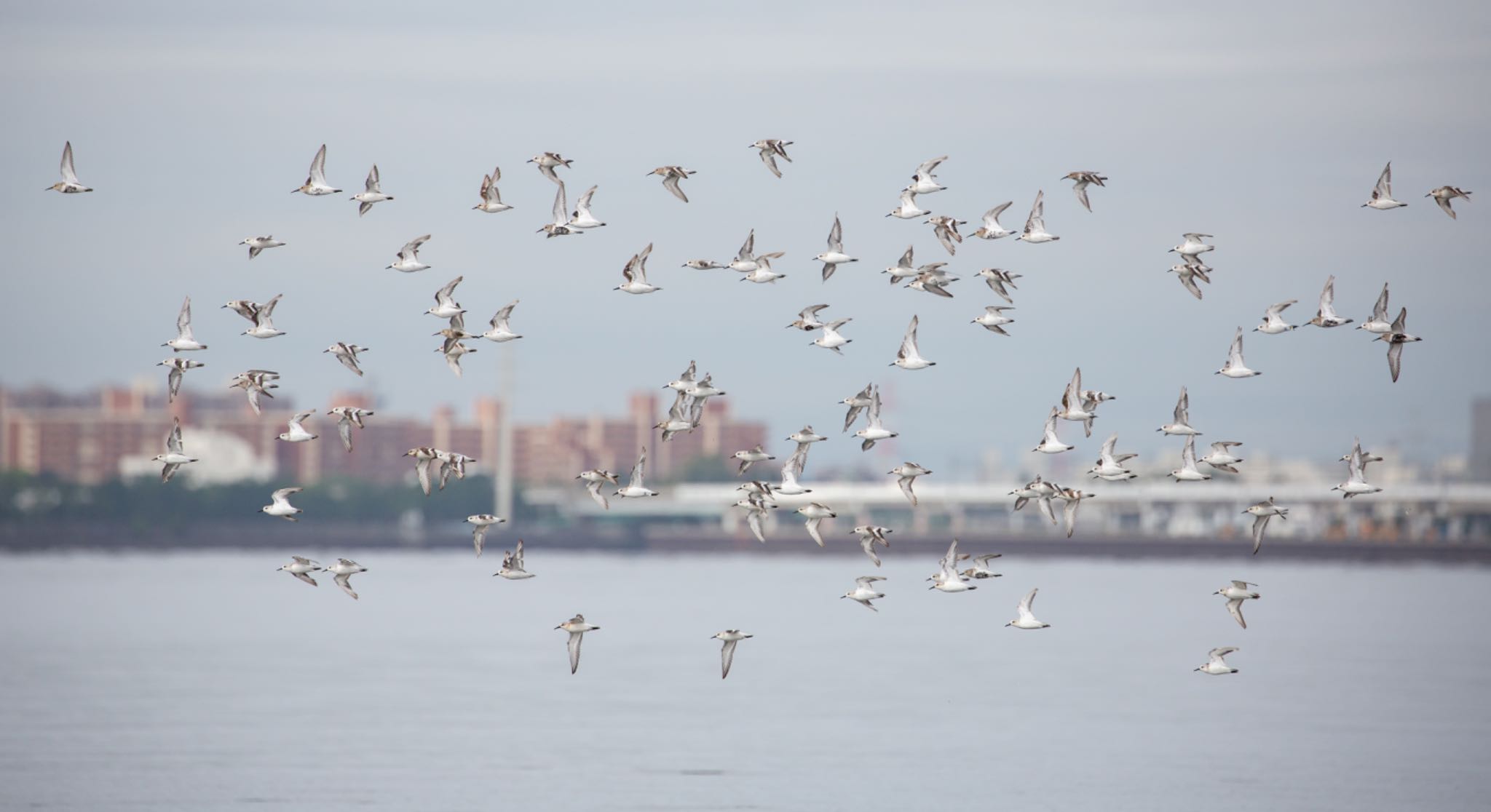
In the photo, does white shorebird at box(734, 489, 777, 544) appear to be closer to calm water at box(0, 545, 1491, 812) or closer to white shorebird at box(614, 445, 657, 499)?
white shorebird at box(614, 445, 657, 499)

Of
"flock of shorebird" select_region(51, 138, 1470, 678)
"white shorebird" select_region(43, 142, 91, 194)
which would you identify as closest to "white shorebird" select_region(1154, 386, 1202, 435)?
"flock of shorebird" select_region(51, 138, 1470, 678)

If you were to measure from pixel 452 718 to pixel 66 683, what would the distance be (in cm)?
1672

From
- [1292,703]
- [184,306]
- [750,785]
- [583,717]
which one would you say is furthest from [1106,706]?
[184,306]

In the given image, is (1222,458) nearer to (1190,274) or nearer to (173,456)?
(1190,274)

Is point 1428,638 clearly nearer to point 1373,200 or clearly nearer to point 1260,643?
point 1260,643

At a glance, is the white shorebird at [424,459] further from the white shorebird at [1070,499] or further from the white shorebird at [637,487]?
the white shorebird at [1070,499]

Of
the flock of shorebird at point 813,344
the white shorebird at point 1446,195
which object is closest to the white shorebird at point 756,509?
the flock of shorebird at point 813,344

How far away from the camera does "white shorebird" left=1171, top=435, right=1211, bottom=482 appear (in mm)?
45531

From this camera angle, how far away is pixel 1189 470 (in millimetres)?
46000

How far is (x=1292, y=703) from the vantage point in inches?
2783

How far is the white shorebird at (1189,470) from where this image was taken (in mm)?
45531

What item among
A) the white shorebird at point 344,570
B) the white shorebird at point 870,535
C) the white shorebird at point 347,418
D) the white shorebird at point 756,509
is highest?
the white shorebird at point 347,418

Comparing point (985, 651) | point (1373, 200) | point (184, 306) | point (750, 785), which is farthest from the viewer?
point (985, 651)

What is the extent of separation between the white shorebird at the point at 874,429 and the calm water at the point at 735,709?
8.43m
